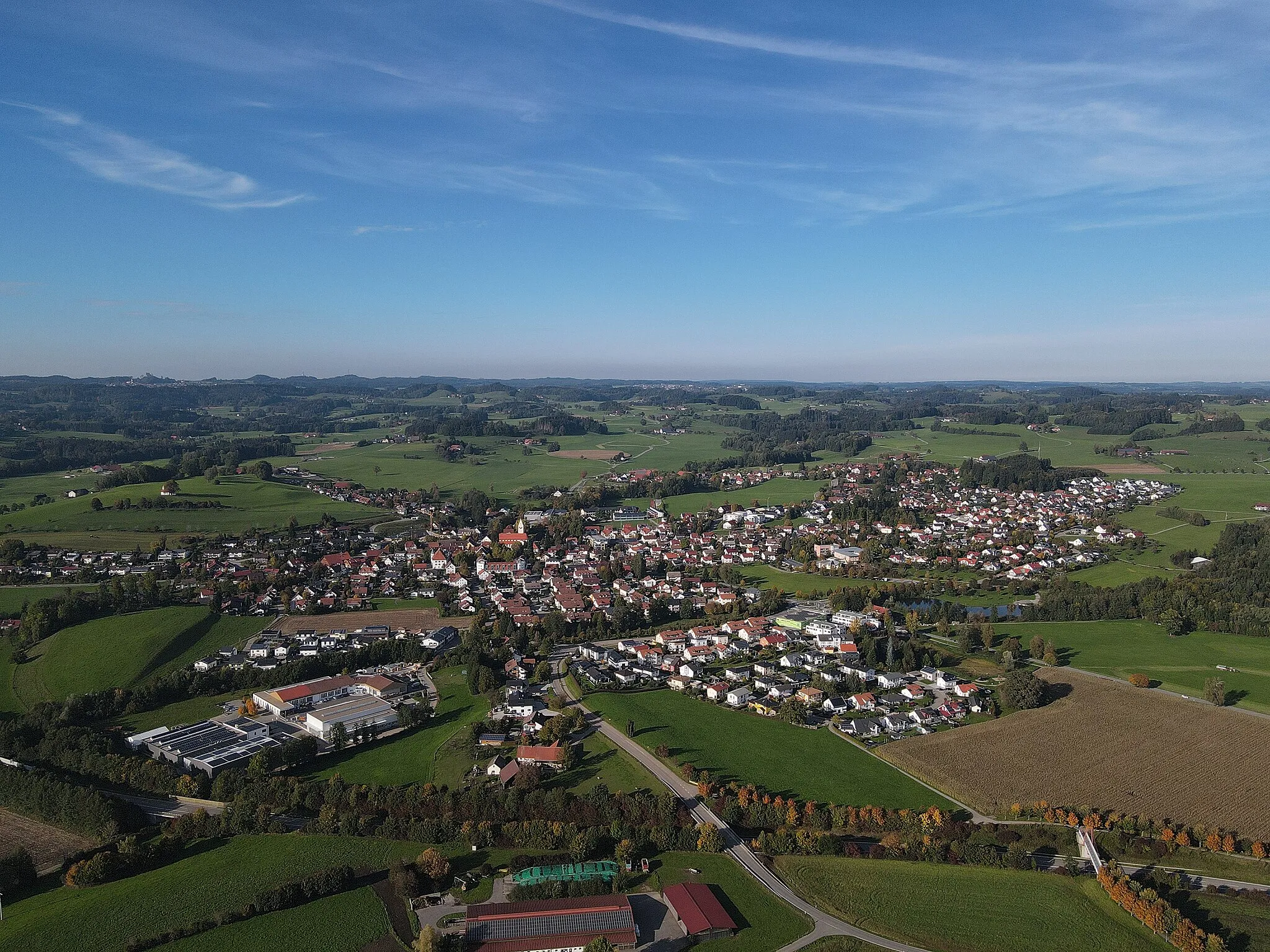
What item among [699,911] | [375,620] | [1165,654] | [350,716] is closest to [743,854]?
[699,911]

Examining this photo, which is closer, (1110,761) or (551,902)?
(551,902)

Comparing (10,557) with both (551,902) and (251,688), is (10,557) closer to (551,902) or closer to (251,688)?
(251,688)

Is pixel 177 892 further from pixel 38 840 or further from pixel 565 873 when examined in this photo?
pixel 565 873

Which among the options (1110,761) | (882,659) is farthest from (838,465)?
(1110,761)

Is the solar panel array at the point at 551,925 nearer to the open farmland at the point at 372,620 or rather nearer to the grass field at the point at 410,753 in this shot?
the grass field at the point at 410,753

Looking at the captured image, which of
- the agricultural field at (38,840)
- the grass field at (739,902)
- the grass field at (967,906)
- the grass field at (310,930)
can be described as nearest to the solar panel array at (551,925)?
the grass field at (739,902)

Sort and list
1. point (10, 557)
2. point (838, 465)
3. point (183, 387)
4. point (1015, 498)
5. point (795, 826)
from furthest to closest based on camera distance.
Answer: point (183, 387) < point (838, 465) < point (1015, 498) < point (10, 557) < point (795, 826)
